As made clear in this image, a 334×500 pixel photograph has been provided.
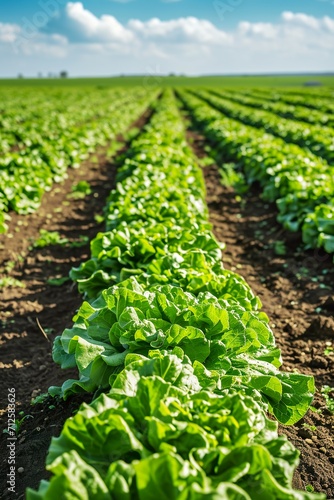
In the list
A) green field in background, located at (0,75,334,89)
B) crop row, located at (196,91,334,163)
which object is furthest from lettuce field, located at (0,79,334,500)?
green field in background, located at (0,75,334,89)

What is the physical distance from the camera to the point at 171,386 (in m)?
2.78

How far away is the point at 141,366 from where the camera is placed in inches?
117

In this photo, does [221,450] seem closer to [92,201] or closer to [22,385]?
[22,385]

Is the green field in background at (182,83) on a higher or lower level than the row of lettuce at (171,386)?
higher

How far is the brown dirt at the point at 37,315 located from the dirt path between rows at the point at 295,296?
1913mm

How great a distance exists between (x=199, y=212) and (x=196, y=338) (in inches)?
182

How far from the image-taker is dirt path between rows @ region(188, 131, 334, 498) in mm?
4043

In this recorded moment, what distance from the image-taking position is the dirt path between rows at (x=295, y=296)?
4043mm

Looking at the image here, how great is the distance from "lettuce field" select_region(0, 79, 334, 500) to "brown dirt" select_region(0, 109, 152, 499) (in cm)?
2

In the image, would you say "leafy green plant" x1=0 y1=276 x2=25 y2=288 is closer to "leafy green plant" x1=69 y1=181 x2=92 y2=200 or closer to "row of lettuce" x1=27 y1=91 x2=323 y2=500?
"row of lettuce" x1=27 y1=91 x2=323 y2=500

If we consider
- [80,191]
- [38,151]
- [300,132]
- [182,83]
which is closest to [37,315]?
[80,191]

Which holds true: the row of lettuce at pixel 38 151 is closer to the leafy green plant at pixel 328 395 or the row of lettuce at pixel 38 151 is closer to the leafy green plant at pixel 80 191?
the leafy green plant at pixel 80 191

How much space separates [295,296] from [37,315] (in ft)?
11.3

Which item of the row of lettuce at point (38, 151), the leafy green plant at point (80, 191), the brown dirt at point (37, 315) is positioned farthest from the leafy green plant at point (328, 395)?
the leafy green plant at point (80, 191)
